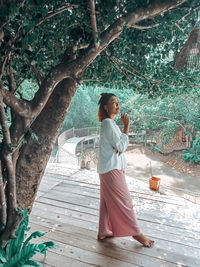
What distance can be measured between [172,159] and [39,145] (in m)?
10.3

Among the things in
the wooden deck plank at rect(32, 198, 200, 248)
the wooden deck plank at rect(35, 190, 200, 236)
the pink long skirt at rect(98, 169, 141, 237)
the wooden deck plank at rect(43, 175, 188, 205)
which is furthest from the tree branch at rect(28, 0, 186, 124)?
the wooden deck plank at rect(43, 175, 188, 205)

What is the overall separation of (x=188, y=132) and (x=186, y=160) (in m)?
1.69

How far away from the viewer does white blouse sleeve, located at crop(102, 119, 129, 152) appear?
1.78 meters

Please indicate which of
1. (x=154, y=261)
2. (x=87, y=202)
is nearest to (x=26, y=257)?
(x=154, y=261)

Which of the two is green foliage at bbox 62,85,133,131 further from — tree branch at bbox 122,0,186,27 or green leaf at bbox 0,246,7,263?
green leaf at bbox 0,246,7,263

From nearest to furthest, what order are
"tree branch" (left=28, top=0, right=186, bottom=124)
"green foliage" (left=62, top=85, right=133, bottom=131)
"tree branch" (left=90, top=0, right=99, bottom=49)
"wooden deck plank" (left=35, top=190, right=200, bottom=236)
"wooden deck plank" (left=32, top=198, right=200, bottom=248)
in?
1. "tree branch" (left=90, top=0, right=99, bottom=49)
2. "tree branch" (left=28, top=0, right=186, bottom=124)
3. "wooden deck plank" (left=32, top=198, right=200, bottom=248)
4. "wooden deck plank" (left=35, top=190, right=200, bottom=236)
5. "green foliage" (left=62, top=85, right=133, bottom=131)

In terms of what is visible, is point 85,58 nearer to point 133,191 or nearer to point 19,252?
point 19,252

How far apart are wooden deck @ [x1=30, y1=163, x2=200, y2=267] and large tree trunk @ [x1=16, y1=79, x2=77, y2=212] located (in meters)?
0.72

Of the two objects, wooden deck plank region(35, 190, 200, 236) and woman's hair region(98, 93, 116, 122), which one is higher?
woman's hair region(98, 93, 116, 122)

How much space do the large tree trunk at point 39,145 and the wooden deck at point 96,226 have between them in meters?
0.72

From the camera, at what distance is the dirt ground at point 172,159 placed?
9.38m

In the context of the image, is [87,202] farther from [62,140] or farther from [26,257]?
[62,140]

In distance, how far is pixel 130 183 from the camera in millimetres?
3750

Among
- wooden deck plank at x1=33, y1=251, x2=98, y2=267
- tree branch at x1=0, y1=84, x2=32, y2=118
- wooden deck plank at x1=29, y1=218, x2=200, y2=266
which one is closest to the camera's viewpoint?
tree branch at x1=0, y1=84, x2=32, y2=118
